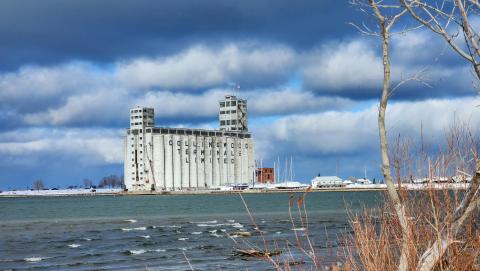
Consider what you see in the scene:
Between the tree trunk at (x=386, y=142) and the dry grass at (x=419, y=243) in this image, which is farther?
the dry grass at (x=419, y=243)

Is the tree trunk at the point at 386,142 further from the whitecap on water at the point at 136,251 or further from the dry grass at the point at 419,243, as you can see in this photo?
the whitecap on water at the point at 136,251

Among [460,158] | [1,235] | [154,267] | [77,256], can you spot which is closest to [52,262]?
[77,256]

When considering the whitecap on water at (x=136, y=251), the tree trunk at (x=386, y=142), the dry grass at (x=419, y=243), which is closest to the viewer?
the tree trunk at (x=386, y=142)

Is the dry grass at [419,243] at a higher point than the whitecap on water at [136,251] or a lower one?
higher

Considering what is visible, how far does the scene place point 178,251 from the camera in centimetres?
3822

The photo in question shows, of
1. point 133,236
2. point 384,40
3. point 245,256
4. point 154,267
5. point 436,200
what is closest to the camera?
point 384,40

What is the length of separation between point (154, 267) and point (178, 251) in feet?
23.4

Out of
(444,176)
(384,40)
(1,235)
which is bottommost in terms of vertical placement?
(1,235)

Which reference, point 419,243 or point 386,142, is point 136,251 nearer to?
point 419,243

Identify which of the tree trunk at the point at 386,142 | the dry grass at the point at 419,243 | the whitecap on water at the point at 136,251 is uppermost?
the tree trunk at the point at 386,142

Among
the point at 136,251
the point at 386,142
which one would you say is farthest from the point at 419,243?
the point at 136,251

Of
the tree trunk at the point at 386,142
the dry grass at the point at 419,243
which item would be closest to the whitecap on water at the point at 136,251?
the dry grass at the point at 419,243

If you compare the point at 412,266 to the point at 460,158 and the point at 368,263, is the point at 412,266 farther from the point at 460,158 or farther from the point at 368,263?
the point at 460,158

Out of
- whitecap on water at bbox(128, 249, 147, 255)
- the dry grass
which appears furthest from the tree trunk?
whitecap on water at bbox(128, 249, 147, 255)
